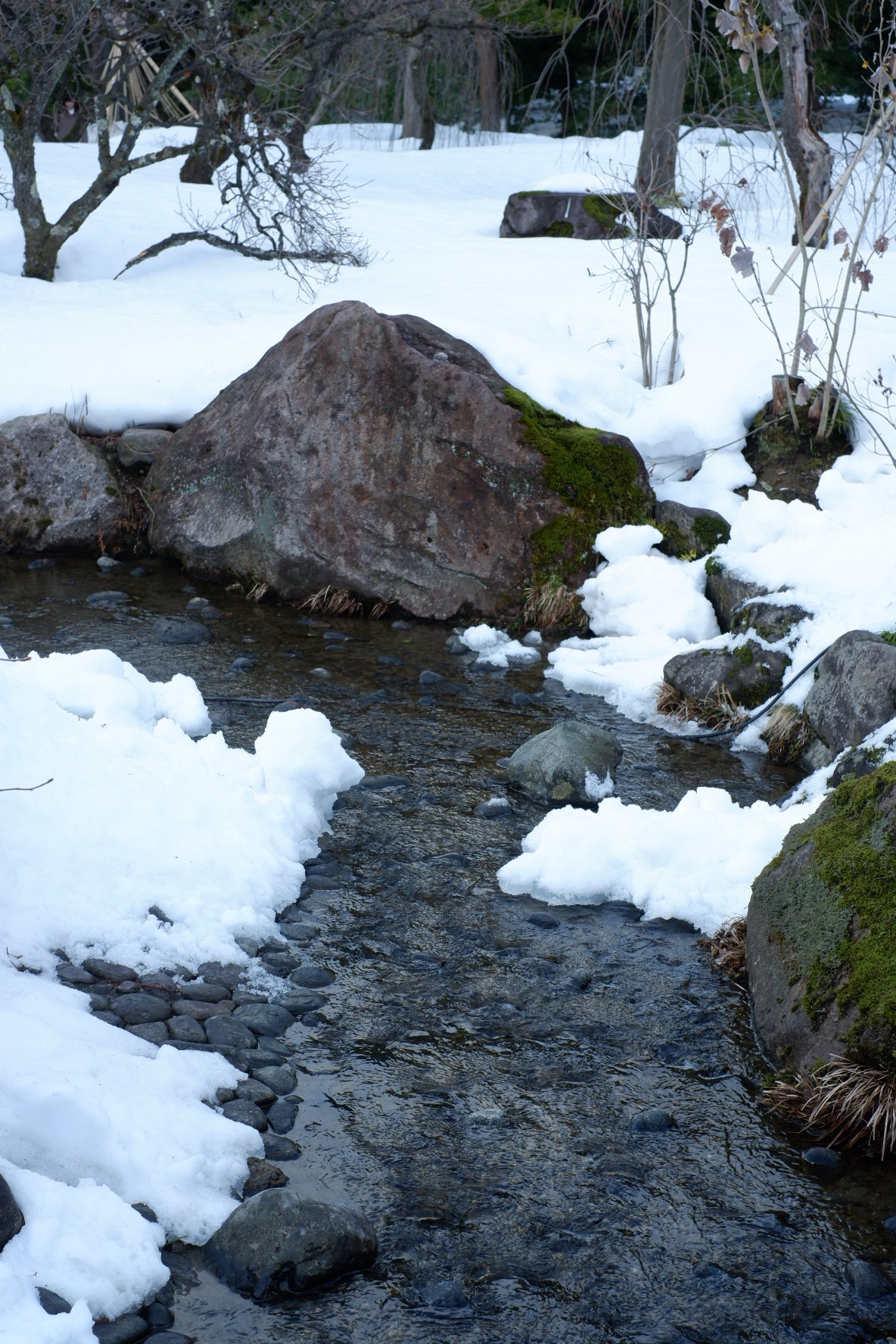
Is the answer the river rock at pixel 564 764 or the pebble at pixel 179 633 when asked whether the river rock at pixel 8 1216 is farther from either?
the pebble at pixel 179 633

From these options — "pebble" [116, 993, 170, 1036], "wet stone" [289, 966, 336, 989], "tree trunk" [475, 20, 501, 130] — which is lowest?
"wet stone" [289, 966, 336, 989]

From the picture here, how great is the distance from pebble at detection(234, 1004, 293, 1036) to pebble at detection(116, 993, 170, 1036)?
0.80 ft

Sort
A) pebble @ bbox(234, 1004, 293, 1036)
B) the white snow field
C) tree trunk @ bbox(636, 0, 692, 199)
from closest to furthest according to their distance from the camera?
the white snow field, pebble @ bbox(234, 1004, 293, 1036), tree trunk @ bbox(636, 0, 692, 199)

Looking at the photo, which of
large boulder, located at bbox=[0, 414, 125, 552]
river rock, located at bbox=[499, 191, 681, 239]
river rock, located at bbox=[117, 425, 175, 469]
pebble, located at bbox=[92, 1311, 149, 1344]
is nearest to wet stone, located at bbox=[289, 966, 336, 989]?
pebble, located at bbox=[92, 1311, 149, 1344]

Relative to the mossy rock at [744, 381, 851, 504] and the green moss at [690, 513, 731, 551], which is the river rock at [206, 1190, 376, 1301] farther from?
the mossy rock at [744, 381, 851, 504]

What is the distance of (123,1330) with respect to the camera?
2.66 meters

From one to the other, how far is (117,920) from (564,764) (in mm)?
2488

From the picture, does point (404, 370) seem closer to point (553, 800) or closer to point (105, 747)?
point (553, 800)

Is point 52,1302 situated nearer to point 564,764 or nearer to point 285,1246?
point 285,1246

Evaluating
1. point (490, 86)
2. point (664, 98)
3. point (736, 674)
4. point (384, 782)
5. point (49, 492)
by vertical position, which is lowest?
point (384, 782)

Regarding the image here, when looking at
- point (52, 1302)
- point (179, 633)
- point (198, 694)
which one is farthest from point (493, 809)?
point (52, 1302)

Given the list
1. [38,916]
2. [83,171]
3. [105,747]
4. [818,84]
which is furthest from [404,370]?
[818,84]

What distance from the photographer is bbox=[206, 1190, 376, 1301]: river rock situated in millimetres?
2861

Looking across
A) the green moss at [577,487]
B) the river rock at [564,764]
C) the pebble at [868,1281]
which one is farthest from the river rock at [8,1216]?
the green moss at [577,487]
